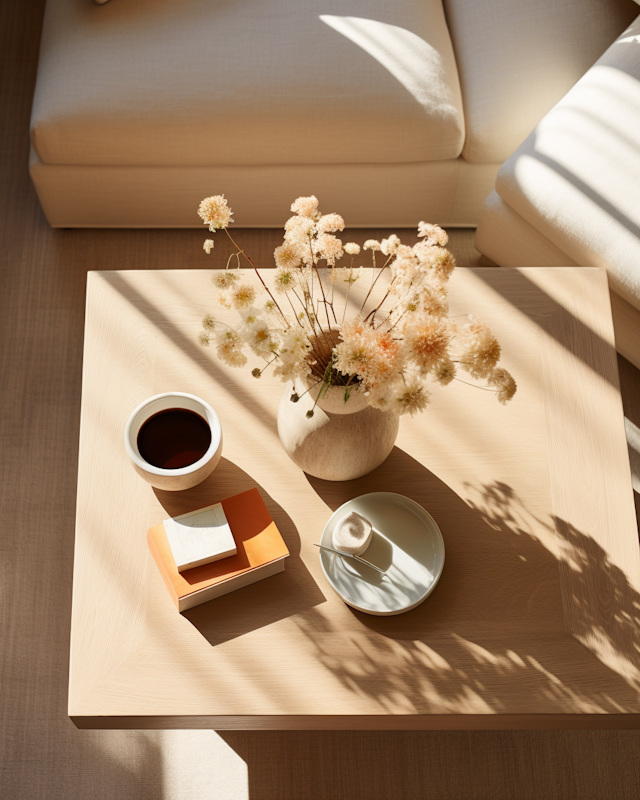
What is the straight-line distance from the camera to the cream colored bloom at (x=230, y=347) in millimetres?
812

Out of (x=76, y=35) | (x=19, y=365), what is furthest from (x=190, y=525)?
(x=76, y=35)

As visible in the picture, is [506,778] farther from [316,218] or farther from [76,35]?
[76,35]

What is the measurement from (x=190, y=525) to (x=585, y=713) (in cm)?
61

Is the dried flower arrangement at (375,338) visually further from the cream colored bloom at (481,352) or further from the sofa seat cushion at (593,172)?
the sofa seat cushion at (593,172)

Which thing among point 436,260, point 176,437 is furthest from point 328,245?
point 176,437

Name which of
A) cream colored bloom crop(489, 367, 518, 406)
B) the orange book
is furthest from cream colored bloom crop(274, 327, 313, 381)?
the orange book

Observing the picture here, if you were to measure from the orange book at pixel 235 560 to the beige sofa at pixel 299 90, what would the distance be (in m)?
0.99

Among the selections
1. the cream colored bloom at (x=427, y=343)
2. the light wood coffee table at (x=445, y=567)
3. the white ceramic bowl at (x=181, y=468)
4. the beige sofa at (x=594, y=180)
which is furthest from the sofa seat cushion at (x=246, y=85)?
the cream colored bloom at (x=427, y=343)

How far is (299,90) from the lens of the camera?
1647mm

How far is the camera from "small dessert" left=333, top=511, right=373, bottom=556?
3.36 ft

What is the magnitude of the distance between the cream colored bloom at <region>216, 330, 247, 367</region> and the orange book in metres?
0.32

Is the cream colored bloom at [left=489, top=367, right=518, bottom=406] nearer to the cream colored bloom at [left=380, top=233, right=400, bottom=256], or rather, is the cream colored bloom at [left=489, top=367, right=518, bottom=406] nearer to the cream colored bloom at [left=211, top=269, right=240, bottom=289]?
the cream colored bloom at [left=380, top=233, right=400, bottom=256]

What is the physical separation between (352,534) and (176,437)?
0.30m

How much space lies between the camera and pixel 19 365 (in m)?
1.86
